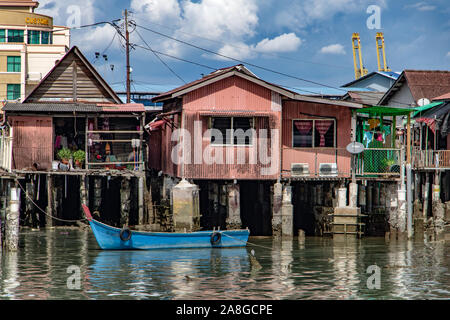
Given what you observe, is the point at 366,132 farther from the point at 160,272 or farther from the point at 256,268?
the point at 160,272

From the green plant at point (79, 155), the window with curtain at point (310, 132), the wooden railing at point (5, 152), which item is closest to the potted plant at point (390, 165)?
the window with curtain at point (310, 132)

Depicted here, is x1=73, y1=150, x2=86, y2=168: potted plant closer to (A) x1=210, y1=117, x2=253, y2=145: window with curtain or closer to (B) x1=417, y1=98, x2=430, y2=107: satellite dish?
(A) x1=210, y1=117, x2=253, y2=145: window with curtain

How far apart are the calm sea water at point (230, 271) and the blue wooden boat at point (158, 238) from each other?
34cm

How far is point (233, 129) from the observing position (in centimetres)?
3328

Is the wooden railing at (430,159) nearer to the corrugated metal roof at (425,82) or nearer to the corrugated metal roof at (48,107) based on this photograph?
the corrugated metal roof at (425,82)

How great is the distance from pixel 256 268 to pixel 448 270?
23.1ft

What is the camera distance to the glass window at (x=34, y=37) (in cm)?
7350

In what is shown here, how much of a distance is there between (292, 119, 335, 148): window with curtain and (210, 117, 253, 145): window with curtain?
236 centimetres

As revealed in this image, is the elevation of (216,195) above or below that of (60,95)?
Answer: below
